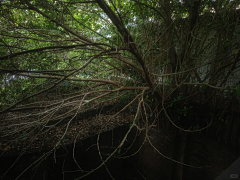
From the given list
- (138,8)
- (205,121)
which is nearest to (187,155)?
(205,121)

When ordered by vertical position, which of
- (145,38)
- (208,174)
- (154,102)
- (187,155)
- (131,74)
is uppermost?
(145,38)

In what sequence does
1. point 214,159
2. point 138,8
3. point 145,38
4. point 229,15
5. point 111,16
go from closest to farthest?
point 111,16 → point 229,15 → point 138,8 → point 145,38 → point 214,159

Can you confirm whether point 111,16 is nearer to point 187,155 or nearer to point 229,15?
point 229,15

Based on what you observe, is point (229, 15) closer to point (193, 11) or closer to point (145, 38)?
point (193, 11)

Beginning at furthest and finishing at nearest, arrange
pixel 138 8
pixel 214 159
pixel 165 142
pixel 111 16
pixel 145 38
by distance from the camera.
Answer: pixel 165 142, pixel 214 159, pixel 145 38, pixel 138 8, pixel 111 16

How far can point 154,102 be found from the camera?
12.0 ft

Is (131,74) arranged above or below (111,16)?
below

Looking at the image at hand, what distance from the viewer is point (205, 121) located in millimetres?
3217

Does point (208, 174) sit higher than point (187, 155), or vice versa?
point (187, 155)

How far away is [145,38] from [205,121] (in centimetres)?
230

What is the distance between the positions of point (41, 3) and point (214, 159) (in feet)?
14.8

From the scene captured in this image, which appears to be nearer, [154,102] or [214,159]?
[214,159]

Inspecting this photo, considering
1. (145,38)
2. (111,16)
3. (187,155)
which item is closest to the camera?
(111,16)

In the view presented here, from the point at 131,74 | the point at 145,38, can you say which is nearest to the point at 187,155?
the point at 131,74
